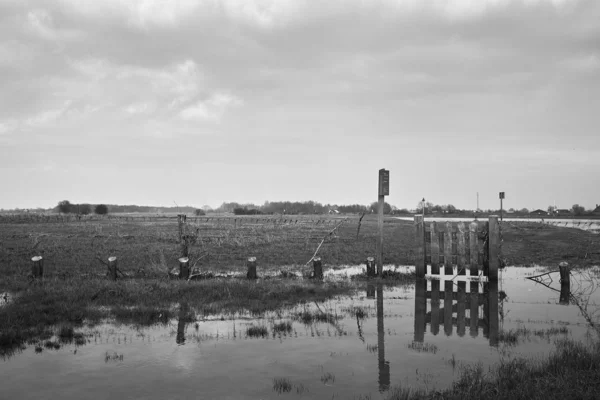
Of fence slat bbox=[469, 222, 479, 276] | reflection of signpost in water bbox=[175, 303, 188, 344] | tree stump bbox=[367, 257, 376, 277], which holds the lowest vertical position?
reflection of signpost in water bbox=[175, 303, 188, 344]

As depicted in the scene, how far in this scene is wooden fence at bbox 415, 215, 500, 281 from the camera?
1502cm

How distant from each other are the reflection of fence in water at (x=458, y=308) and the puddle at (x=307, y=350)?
46 mm

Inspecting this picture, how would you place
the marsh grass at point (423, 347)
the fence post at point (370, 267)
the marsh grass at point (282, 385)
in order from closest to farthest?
the marsh grass at point (282, 385) → the marsh grass at point (423, 347) → the fence post at point (370, 267)

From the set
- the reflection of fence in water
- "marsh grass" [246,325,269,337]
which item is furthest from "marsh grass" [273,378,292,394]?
the reflection of fence in water

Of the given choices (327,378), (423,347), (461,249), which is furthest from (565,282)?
(327,378)

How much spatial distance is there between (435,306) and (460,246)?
390cm

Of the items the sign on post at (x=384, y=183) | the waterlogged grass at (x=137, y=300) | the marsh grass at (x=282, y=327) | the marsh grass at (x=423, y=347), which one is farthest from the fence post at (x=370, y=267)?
the marsh grass at (x=423, y=347)

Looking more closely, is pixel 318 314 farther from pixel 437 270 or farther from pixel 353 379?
pixel 437 270

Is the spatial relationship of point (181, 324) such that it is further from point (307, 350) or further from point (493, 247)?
point (493, 247)

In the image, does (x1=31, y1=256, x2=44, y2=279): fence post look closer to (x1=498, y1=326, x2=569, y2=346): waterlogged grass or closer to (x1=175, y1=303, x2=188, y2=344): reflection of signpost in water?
(x1=175, y1=303, x2=188, y2=344): reflection of signpost in water

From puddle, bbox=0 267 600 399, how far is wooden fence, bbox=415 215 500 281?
2455 millimetres

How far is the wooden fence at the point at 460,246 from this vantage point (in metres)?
15.0

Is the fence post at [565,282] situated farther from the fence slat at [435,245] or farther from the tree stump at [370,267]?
the tree stump at [370,267]

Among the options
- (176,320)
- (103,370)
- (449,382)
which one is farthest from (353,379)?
(176,320)
